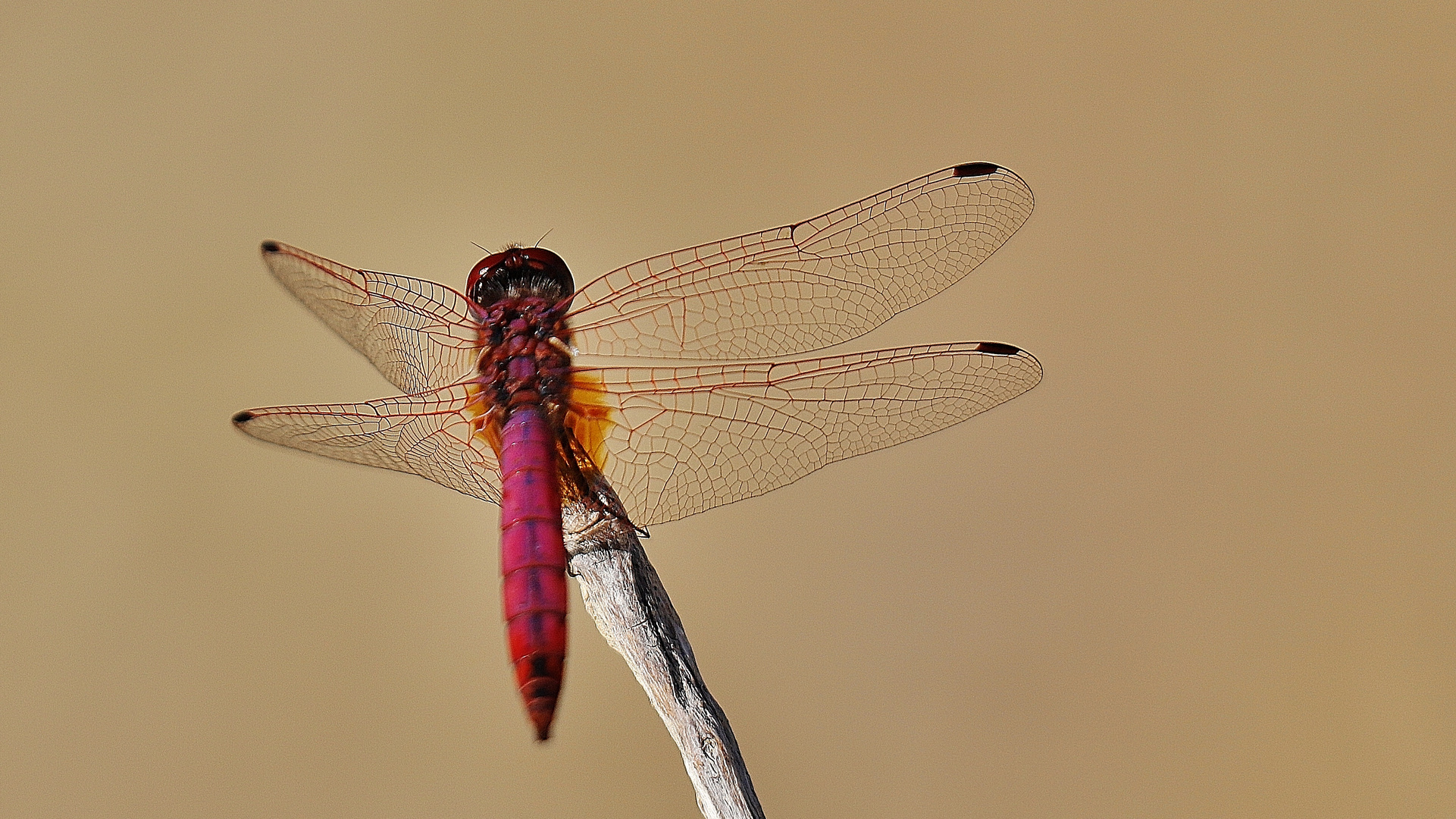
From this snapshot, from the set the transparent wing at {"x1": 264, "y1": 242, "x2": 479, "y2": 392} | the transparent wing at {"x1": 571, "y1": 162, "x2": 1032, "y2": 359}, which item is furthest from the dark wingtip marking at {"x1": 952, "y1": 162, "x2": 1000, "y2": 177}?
the transparent wing at {"x1": 264, "y1": 242, "x2": 479, "y2": 392}

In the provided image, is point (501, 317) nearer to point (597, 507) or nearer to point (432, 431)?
point (432, 431)

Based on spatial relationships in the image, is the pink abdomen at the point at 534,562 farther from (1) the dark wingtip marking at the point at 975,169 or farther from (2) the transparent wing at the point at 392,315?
(1) the dark wingtip marking at the point at 975,169

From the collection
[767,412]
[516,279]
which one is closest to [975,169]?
[767,412]

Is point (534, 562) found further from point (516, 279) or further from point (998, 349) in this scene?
point (998, 349)

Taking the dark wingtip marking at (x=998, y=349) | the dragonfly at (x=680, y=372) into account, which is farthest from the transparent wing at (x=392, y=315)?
the dark wingtip marking at (x=998, y=349)

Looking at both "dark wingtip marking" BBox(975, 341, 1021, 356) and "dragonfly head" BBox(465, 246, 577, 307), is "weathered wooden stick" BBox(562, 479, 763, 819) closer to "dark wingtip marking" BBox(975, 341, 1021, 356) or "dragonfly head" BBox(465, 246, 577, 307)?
"dragonfly head" BBox(465, 246, 577, 307)

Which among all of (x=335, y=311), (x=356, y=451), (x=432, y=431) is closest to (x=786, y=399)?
(x=432, y=431)
